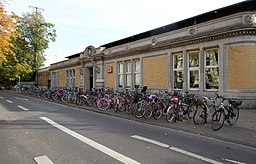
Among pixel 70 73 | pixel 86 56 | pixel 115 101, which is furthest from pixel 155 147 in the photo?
pixel 70 73

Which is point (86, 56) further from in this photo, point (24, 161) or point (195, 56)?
point (24, 161)

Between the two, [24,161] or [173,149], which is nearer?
[24,161]

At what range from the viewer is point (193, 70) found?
14.6 metres

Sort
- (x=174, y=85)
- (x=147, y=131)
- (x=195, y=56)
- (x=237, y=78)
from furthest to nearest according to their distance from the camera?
(x=174, y=85), (x=195, y=56), (x=237, y=78), (x=147, y=131)

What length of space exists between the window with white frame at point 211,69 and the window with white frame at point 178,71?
1939 millimetres

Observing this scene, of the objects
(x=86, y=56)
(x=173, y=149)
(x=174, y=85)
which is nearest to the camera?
(x=173, y=149)

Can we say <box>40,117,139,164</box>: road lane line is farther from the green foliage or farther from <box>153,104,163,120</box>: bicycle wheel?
the green foliage

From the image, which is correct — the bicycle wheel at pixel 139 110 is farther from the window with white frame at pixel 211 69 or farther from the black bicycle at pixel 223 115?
the window with white frame at pixel 211 69

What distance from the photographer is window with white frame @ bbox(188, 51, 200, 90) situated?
1438 cm

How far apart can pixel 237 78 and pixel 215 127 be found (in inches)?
237

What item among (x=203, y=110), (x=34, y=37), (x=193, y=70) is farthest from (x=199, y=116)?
(x=34, y=37)

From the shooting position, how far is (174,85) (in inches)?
627

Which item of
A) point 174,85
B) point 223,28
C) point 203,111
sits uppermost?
point 223,28

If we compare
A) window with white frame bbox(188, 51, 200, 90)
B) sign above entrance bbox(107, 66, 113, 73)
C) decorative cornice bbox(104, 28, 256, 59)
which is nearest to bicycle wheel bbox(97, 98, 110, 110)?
window with white frame bbox(188, 51, 200, 90)
